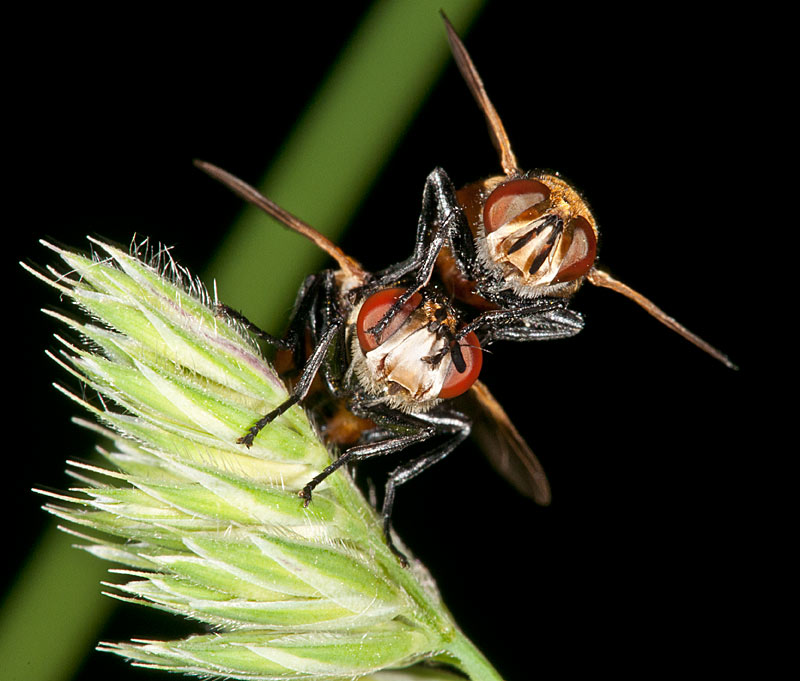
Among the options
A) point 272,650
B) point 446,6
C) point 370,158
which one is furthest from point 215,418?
point 446,6

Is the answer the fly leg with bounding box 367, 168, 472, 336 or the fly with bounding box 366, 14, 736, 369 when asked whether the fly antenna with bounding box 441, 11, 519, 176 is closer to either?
the fly with bounding box 366, 14, 736, 369

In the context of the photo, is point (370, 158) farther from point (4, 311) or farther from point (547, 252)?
point (4, 311)

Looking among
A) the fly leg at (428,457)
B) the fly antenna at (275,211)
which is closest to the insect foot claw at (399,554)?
the fly leg at (428,457)

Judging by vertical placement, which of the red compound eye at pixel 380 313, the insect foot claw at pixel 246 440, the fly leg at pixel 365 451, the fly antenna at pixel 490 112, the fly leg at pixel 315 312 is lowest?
the insect foot claw at pixel 246 440

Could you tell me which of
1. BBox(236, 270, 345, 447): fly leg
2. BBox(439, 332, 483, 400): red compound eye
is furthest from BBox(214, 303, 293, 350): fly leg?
BBox(439, 332, 483, 400): red compound eye

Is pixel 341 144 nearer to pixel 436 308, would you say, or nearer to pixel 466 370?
pixel 436 308

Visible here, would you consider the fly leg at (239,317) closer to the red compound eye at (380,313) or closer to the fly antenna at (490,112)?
the red compound eye at (380,313)
